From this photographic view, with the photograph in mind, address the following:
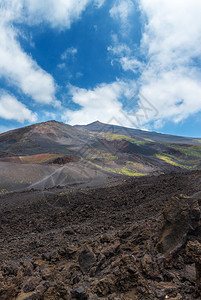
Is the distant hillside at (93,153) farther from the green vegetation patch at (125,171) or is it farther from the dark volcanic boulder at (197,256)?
the dark volcanic boulder at (197,256)

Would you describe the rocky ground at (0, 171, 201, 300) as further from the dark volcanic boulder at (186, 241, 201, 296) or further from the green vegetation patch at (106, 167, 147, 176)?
the green vegetation patch at (106, 167, 147, 176)

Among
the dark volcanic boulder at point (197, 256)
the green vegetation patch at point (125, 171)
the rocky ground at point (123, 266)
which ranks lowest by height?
the rocky ground at point (123, 266)

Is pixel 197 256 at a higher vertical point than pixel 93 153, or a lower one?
lower

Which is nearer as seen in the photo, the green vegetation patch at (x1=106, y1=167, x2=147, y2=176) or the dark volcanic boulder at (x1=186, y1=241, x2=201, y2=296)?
the dark volcanic boulder at (x1=186, y1=241, x2=201, y2=296)

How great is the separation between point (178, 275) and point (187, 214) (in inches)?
48.7

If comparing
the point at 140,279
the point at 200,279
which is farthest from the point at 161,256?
the point at 200,279

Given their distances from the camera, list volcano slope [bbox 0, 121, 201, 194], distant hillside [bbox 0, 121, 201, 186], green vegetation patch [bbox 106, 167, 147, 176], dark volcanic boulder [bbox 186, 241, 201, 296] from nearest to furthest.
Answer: dark volcanic boulder [bbox 186, 241, 201, 296]
volcano slope [bbox 0, 121, 201, 194]
green vegetation patch [bbox 106, 167, 147, 176]
distant hillside [bbox 0, 121, 201, 186]

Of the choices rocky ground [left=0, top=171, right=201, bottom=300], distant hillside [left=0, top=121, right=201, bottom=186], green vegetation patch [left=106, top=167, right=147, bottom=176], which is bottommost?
rocky ground [left=0, top=171, right=201, bottom=300]

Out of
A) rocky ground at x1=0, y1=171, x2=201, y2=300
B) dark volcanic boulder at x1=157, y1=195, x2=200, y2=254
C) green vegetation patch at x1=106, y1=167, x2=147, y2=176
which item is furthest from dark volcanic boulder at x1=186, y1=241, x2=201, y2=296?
green vegetation patch at x1=106, y1=167, x2=147, y2=176

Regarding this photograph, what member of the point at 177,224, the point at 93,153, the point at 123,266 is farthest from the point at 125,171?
the point at 123,266

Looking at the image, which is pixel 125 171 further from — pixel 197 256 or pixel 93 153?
pixel 197 256

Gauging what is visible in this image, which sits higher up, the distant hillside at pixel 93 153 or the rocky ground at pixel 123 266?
the distant hillside at pixel 93 153

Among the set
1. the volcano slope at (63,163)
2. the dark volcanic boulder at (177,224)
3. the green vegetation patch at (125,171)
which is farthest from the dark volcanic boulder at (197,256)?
the green vegetation patch at (125,171)

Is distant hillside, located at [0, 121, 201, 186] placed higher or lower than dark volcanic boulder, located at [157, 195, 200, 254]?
higher
